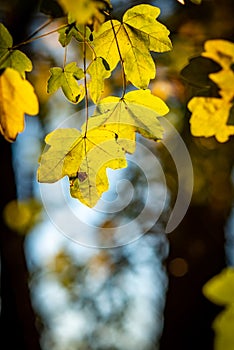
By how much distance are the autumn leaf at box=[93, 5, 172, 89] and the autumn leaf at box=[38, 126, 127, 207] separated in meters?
0.11

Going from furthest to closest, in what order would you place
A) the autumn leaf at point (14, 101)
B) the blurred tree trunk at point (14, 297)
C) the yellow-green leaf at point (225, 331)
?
the blurred tree trunk at point (14, 297) → the autumn leaf at point (14, 101) → the yellow-green leaf at point (225, 331)

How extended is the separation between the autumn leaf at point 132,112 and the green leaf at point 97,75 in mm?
19

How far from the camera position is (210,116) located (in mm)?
774

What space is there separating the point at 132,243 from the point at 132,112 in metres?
3.92

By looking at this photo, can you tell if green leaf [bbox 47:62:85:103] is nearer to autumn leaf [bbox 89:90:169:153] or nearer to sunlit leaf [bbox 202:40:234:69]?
autumn leaf [bbox 89:90:169:153]

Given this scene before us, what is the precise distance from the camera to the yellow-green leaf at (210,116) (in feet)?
2.50

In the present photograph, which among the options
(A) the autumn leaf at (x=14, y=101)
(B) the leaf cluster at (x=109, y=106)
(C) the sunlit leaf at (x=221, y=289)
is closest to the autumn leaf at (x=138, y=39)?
(B) the leaf cluster at (x=109, y=106)

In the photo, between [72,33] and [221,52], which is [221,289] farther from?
[72,33]

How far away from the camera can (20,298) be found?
8.78ft

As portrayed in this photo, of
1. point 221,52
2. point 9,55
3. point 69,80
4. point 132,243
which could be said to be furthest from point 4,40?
point 132,243

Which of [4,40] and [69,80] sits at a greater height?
[4,40]

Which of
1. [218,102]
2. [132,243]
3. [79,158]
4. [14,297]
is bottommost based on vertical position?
[132,243]

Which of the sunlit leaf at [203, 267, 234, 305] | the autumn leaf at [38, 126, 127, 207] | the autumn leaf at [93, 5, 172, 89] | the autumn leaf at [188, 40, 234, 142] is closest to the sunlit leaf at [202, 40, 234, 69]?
the autumn leaf at [188, 40, 234, 142]

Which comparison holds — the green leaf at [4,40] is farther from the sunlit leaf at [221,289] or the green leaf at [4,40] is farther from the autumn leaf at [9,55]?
the sunlit leaf at [221,289]
